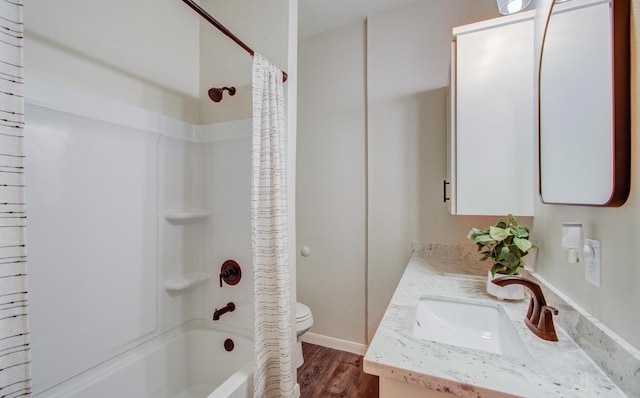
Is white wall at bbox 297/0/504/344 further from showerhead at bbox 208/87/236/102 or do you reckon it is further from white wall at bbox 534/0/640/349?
white wall at bbox 534/0/640/349

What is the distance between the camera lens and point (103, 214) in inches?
52.1

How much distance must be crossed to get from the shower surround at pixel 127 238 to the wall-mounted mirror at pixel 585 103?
5.02ft

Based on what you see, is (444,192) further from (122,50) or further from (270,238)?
(122,50)

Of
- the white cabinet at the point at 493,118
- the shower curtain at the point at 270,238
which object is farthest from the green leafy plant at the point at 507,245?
the shower curtain at the point at 270,238

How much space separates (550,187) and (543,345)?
1.95 ft

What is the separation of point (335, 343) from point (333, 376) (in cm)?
36

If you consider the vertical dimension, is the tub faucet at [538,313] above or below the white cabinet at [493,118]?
below

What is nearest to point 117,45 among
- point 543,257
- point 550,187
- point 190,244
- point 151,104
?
point 151,104

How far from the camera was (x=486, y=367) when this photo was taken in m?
0.66

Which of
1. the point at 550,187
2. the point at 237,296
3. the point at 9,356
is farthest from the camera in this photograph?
the point at 237,296

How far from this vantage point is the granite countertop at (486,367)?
592 mm

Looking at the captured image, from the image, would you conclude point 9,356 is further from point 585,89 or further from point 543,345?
point 585,89

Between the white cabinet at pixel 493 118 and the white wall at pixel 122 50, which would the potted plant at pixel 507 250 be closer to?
the white cabinet at pixel 493 118

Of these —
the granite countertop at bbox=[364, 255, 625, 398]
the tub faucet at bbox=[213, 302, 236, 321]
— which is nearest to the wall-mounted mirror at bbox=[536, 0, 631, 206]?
the granite countertop at bbox=[364, 255, 625, 398]
